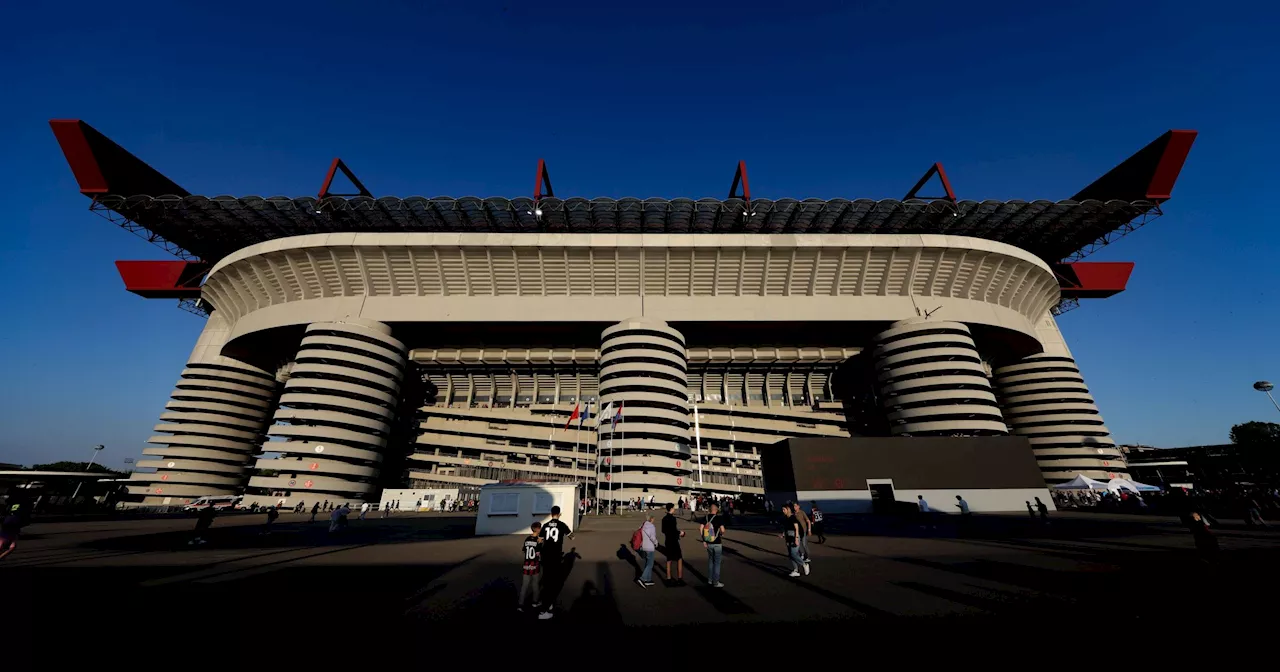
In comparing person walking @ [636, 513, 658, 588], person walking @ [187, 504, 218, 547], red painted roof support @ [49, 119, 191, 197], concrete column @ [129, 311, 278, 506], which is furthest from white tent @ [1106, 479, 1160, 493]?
red painted roof support @ [49, 119, 191, 197]

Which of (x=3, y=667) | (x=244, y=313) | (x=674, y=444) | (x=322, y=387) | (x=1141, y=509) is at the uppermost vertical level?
(x=244, y=313)

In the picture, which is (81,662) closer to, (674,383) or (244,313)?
(674,383)

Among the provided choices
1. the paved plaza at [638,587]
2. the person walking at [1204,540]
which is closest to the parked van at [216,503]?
the paved plaza at [638,587]

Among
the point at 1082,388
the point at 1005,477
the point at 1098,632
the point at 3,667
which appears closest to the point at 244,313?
the point at 3,667

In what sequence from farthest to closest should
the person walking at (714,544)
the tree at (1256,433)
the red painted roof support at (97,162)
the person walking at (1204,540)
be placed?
the tree at (1256,433), the red painted roof support at (97,162), the person walking at (714,544), the person walking at (1204,540)

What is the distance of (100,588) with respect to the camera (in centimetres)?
852

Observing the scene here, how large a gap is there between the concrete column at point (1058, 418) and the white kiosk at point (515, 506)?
192ft

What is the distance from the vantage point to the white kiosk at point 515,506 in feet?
64.8

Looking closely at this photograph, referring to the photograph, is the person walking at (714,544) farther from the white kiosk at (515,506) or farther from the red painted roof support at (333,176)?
the red painted roof support at (333,176)

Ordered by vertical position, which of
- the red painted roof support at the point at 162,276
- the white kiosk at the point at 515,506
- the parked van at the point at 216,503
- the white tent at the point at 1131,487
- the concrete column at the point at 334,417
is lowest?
the white kiosk at the point at 515,506

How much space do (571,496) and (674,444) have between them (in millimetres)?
27465

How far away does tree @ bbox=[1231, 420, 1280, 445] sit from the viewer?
199 ft

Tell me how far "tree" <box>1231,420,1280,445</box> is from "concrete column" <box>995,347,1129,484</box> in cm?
2850

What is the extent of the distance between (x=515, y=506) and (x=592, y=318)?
98.6 ft
